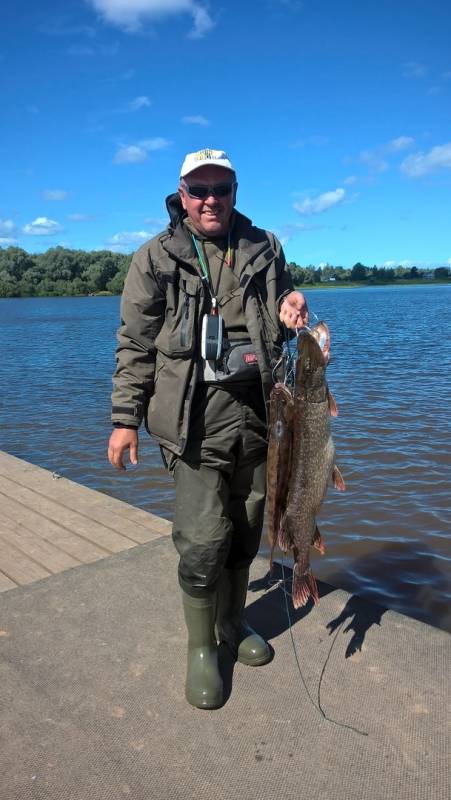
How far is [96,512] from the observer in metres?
6.14

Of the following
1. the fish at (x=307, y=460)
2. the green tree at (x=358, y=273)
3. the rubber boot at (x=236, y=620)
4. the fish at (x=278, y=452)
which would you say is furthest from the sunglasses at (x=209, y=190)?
the green tree at (x=358, y=273)

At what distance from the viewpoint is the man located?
3367 mm

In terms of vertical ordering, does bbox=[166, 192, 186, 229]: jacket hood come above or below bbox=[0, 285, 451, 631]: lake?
above

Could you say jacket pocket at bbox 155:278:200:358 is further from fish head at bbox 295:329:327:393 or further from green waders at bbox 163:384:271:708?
fish head at bbox 295:329:327:393

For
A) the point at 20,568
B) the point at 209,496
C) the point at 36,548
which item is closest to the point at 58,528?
the point at 36,548

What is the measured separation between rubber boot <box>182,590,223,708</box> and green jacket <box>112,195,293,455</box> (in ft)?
2.90

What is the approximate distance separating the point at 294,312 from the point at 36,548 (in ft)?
11.1

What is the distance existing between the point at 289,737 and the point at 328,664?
0.67m

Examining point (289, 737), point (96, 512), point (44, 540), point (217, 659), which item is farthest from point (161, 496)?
point (289, 737)

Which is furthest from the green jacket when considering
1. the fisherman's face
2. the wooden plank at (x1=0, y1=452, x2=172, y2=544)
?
the wooden plank at (x1=0, y1=452, x2=172, y2=544)

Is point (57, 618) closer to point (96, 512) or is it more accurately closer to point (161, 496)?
point (96, 512)

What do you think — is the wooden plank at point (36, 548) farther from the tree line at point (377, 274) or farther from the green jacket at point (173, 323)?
the tree line at point (377, 274)

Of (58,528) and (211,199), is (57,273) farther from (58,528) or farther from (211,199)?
(211,199)

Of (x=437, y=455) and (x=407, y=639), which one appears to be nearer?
(x=407, y=639)
